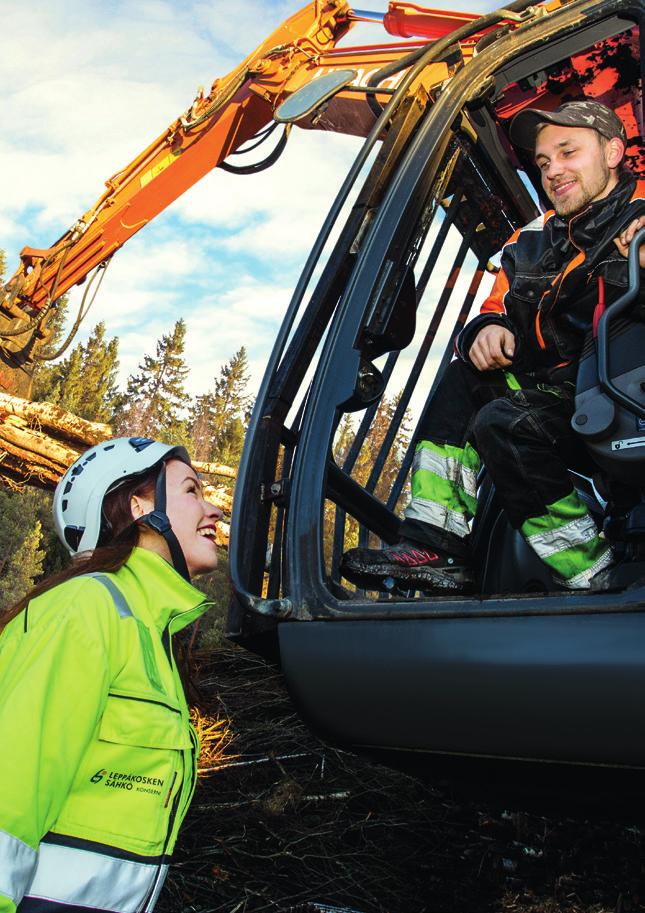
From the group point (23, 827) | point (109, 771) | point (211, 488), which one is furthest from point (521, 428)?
point (211, 488)

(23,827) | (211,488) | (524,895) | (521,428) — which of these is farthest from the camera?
(211,488)

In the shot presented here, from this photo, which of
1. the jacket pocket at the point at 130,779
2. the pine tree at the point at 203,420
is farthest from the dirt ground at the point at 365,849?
the pine tree at the point at 203,420

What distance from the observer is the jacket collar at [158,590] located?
80.0 inches

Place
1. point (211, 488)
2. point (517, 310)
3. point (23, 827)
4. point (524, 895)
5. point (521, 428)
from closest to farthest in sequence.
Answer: point (23, 827) < point (521, 428) < point (517, 310) < point (524, 895) < point (211, 488)

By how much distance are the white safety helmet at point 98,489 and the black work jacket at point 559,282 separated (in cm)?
103

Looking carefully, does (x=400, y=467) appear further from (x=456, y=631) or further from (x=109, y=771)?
(x=109, y=771)

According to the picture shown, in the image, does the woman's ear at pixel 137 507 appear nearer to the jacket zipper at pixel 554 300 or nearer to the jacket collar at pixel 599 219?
the jacket zipper at pixel 554 300

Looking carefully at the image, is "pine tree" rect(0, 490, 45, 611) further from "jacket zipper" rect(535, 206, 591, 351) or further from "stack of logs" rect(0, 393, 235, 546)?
"jacket zipper" rect(535, 206, 591, 351)

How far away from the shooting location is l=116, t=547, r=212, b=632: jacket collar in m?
2.03

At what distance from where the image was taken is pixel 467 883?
3158 millimetres

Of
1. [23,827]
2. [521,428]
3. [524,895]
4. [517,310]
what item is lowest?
[524,895]

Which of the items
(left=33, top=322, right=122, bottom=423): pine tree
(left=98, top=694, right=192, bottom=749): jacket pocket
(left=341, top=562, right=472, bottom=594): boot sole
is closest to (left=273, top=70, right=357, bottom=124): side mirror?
(left=341, top=562, right=472, bottom=594): boot sole

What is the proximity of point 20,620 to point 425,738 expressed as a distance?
35.5 inches

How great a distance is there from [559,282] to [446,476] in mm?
667
